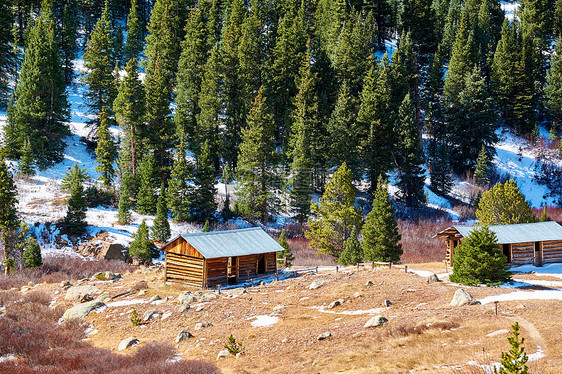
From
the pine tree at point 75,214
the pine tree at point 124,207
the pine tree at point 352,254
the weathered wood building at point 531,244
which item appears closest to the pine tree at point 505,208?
the weathered wood building at point 531,244

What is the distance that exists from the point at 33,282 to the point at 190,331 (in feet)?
59.3

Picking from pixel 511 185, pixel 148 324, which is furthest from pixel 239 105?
pixel 148 324

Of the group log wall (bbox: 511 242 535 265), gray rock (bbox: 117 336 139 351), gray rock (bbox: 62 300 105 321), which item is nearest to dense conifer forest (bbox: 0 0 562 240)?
log wall (bbox: 511 242 535 265)

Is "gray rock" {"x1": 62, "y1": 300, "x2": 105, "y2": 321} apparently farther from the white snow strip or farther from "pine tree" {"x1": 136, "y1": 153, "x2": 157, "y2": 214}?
"pine tree" {"x1": 136, "y1": 153, "x2": 157, "y2": 214}

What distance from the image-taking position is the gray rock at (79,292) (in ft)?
100.0

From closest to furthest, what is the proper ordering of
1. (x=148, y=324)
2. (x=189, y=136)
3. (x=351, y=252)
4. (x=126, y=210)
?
(x=148, y=324), (x=351, y=252), (x=126, y=210), (x=189, y=136)

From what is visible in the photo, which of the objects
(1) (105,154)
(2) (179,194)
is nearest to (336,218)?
(2) (179,194)

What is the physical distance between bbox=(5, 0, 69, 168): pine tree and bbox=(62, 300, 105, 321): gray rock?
3103 cm

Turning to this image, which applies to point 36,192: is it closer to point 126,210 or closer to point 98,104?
point 126,210

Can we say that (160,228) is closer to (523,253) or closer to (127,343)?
(127,343)

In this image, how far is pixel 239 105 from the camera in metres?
60.2

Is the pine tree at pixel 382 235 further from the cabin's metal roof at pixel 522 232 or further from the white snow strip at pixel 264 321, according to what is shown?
the white snow strip at pixel 264 321

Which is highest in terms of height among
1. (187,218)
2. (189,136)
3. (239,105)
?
(239,105)

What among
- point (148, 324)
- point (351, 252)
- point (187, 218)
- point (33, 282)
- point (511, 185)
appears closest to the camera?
point (148, 324)
